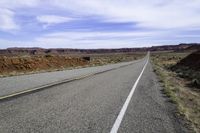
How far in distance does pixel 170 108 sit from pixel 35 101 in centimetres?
421

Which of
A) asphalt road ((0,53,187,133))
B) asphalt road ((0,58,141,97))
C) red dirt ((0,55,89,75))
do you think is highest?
asphalt road ((0,53,187,133))

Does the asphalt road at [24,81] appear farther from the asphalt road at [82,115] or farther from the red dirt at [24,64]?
the red dirt at [24,64]

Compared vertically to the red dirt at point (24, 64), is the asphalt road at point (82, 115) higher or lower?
higher

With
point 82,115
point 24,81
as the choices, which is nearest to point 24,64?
point 24,81

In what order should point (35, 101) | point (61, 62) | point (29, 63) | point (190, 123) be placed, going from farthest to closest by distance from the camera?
point (61, 62) < point (29, 63) < point (35, 101) < point (190, 123)

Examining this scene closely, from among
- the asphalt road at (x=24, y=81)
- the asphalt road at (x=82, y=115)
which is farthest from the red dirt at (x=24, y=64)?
the asphalt road at (x=82, y=115)

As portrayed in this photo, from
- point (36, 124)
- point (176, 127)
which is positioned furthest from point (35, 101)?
point (176, 127)

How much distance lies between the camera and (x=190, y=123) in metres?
8.22

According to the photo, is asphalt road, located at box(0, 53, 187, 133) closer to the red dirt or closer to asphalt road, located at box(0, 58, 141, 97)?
asphalt road, located at box(0, 58, 141, 97)

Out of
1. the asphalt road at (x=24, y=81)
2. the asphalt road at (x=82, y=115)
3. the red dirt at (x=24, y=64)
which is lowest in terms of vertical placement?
the red dirt at (x=24, y=64)

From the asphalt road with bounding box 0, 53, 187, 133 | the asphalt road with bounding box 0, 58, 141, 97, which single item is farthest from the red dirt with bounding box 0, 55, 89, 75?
the asphalt road with bounding box 0, 53, 187, 133

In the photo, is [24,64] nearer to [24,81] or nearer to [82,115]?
[24,81]

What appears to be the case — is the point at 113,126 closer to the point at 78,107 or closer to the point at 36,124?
the point at 36,124

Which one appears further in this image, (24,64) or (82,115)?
(24,64)
